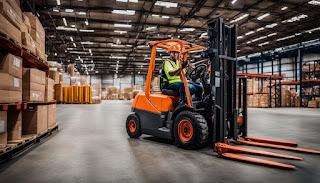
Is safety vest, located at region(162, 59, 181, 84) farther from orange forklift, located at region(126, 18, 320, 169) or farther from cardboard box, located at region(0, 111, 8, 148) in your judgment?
cardboard box, located at region(0, 111, 8, 148)

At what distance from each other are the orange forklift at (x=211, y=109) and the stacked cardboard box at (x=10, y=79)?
2401 millimetres

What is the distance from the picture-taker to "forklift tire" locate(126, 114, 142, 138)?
521 cm

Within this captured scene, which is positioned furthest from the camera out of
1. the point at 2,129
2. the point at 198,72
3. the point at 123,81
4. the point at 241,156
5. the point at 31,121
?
the point at 123,81

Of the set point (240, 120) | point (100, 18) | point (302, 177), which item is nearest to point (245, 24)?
point (100, 18)

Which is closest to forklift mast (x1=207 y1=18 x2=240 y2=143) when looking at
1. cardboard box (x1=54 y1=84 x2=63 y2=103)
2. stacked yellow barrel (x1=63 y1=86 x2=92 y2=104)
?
cardboard box (x1=54 y1=84 x2=63 y2=103)

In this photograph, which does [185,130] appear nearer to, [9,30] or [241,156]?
[241,156]

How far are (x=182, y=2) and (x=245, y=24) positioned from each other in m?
7.57

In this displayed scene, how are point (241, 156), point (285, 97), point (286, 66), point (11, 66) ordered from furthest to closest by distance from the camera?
point (286, 66) → point (285, 97) → point (11, 66) → point (241, 156)

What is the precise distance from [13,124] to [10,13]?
1831 mm

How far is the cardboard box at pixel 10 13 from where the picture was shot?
134 inches

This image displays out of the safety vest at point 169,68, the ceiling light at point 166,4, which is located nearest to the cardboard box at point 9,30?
the safety vest at point 169,68

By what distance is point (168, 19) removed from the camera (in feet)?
60.6

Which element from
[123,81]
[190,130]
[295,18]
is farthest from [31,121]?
[123,81]

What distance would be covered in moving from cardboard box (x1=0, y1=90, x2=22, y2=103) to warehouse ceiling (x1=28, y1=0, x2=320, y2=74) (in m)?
7.97
